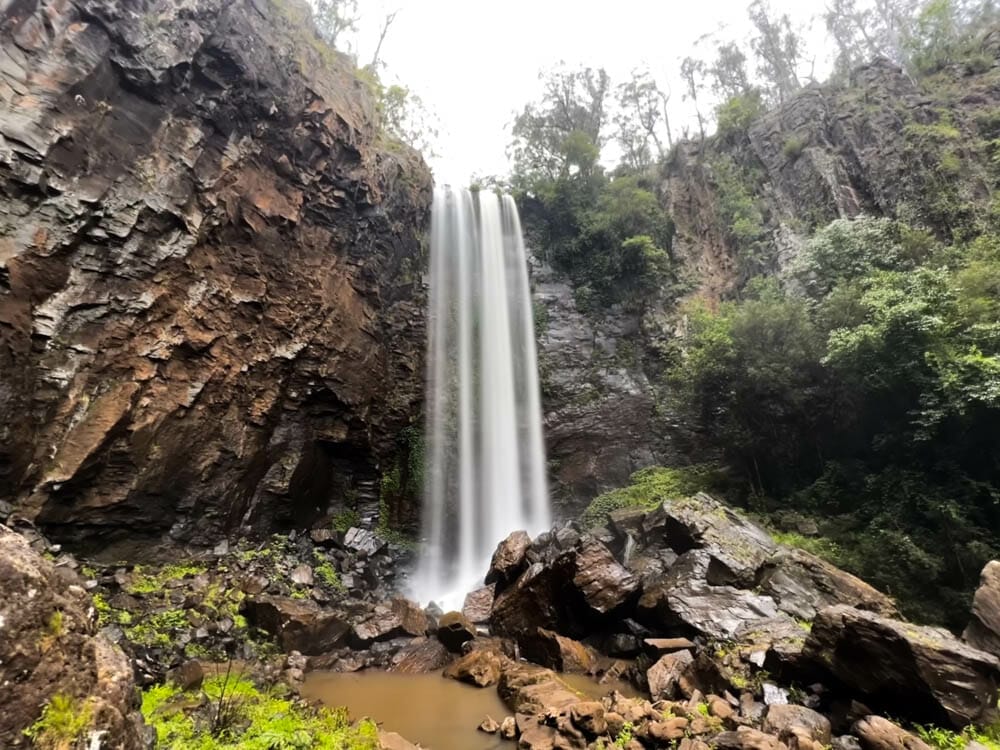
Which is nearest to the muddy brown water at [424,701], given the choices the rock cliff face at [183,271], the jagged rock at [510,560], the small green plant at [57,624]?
the jagged rock at [510,560]

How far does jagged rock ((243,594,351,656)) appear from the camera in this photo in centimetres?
901

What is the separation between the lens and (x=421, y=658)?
905 centimetres

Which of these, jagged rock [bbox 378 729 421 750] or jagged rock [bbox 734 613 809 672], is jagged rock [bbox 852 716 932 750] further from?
jagged rock [bbox 378 729 421 750]

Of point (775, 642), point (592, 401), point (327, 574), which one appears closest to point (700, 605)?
point (775, 642)

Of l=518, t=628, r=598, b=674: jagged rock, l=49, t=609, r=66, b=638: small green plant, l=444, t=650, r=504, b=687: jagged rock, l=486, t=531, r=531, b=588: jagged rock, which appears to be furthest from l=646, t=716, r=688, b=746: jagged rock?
l=486, t=531, r=531, b=588: jagged rock

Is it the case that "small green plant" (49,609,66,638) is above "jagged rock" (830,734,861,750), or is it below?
above

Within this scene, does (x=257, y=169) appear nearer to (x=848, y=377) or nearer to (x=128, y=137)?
(x=128, y=137)

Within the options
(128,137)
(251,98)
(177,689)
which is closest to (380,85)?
(251,98)

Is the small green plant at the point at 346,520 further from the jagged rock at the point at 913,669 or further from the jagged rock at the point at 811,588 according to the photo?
the jagged rock at the point at 913,669

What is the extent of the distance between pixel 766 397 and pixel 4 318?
51.7 feet

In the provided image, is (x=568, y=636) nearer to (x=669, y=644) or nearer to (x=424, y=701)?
(x=669, y=644)

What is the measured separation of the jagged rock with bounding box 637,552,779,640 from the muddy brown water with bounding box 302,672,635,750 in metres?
1.47

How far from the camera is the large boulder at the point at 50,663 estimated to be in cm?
251

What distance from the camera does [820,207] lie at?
1869cm
